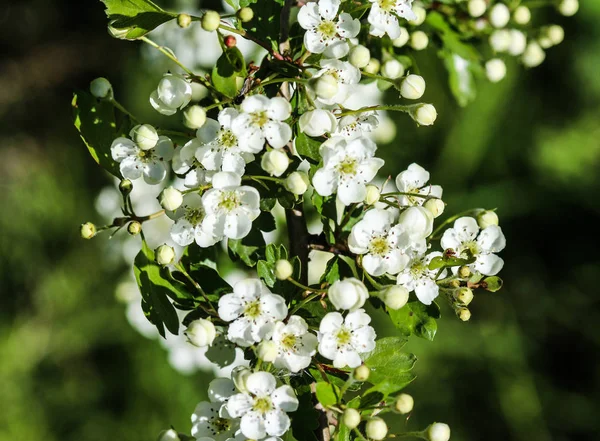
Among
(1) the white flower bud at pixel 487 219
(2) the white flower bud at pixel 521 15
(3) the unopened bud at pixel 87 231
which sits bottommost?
(3) the unopened bud at pixel 87 231

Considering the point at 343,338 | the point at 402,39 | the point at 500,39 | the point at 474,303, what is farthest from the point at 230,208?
the point at 474,303

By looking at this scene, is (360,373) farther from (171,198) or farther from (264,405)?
(171,198)

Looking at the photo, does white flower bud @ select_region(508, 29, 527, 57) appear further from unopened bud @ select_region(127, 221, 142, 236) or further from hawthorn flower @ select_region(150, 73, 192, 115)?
unopened bud @ select_region(127, 221, 142, 236)

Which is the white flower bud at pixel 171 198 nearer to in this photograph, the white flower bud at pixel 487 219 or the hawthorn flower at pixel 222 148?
the hawthorn flower at pixel 222 148

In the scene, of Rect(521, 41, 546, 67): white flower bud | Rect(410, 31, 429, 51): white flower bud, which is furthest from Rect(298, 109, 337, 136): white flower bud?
Rect(521, 41, 546, 67): white flower bud

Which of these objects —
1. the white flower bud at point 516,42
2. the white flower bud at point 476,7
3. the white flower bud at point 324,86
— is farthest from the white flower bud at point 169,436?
the white flower bud at point 516,42

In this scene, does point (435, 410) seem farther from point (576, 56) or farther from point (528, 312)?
point (576, 56)

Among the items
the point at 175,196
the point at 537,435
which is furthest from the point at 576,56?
the point at 175,196
